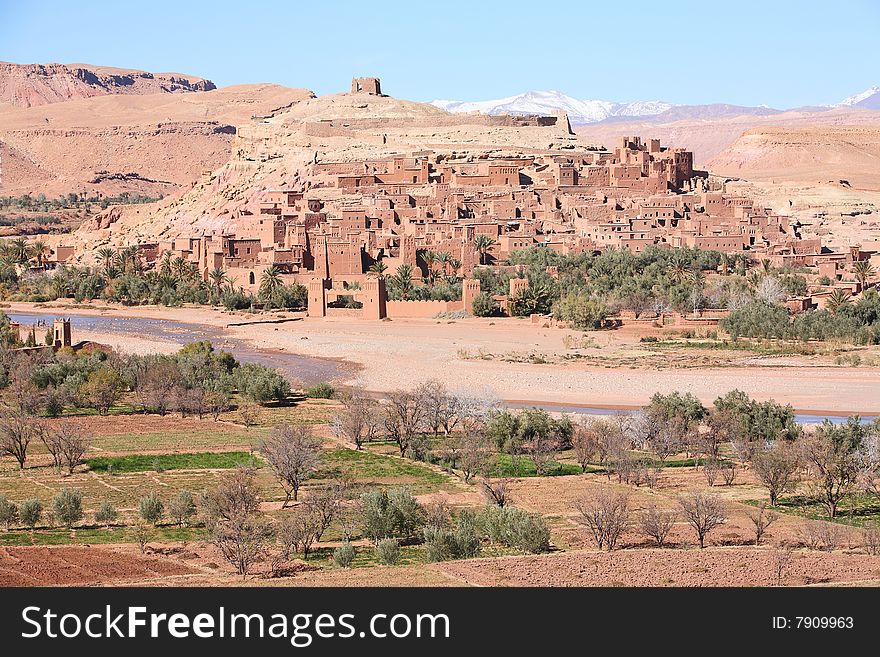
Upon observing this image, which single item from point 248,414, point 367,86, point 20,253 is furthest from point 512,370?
point 367,86

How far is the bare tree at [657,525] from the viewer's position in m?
15.9

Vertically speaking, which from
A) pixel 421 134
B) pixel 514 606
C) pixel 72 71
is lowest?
pixel 514 606

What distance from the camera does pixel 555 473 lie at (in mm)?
22172

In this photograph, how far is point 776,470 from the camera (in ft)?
63.4

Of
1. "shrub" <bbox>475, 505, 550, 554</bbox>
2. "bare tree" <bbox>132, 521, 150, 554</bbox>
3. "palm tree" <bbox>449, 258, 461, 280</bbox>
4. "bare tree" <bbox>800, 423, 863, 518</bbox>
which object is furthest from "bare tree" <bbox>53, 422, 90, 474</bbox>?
"palm tree" <bbox>449, 258, 461, 280</bbox>

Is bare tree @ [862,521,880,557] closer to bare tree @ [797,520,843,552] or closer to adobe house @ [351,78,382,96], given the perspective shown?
bare tree @ [797,520,843,552]

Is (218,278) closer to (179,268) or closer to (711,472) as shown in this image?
(179,268)

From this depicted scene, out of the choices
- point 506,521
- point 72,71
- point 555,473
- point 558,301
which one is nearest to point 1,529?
point 506,521

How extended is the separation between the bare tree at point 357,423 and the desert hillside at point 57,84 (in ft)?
501

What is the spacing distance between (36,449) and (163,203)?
156 ft

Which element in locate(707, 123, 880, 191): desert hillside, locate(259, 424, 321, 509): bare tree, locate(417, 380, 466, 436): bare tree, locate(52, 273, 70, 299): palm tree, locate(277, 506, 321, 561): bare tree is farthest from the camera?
locate(707, 123, 880, 191): desert hillside

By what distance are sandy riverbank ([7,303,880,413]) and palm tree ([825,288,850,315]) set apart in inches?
222

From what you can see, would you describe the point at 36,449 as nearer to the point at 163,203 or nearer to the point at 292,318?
the point at 292,318

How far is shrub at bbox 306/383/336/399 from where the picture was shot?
100 ft
